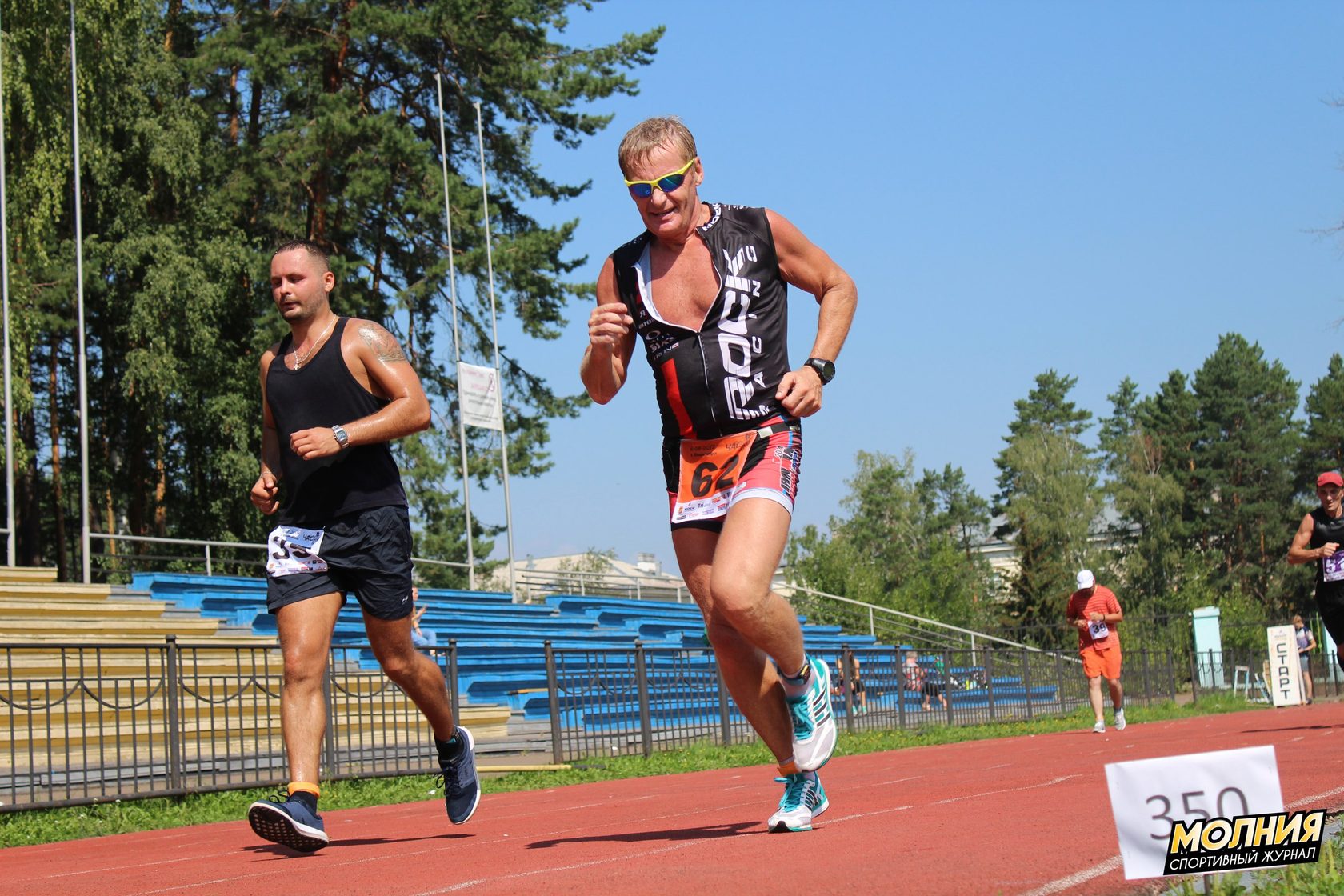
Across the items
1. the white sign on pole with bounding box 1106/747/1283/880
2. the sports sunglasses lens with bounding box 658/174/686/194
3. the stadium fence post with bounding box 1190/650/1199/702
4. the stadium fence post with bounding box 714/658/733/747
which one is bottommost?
the stadium fence post with bounding box 1190/650/1199/702

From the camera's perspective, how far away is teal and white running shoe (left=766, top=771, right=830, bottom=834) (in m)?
5.02

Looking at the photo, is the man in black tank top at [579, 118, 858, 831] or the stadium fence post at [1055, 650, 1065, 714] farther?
the stadium fence post at [1055, 650, 1065, 714]

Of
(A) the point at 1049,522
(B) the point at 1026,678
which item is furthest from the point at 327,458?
(A) the point at 1049,522

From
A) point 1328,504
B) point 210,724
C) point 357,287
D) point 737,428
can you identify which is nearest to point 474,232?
point 357,287

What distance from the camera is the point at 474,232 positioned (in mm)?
33625

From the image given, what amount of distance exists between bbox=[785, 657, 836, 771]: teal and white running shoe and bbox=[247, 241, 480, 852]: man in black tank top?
1.75 meters

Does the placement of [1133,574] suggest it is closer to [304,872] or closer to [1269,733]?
[1269,733]

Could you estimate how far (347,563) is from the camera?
18.7ft

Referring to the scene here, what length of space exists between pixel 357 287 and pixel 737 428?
30.6 m

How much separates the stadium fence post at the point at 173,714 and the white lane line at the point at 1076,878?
8928 mm

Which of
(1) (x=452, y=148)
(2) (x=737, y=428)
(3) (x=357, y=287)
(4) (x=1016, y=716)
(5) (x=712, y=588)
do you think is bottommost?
(4) (x=1016, y=716)

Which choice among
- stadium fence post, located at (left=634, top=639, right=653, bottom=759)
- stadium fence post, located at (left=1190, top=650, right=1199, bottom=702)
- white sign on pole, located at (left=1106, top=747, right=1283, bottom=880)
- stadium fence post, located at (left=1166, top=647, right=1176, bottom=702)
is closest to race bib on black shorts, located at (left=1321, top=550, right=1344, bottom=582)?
stadium fence post, located at (left=634, top=639, right=653, bottom=759)

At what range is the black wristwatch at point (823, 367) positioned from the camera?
198 inches

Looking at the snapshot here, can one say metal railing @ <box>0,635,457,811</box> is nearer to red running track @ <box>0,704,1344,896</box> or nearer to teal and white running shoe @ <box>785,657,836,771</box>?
red running track @ <box>0,704,1344,896</box>
